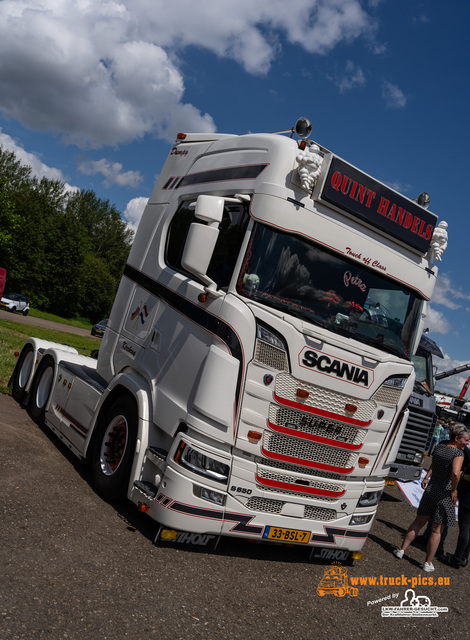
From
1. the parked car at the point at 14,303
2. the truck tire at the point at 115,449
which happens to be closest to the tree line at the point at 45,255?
the parked car at the point at 14,303

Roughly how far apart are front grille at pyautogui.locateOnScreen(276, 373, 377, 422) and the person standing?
2.03 metres

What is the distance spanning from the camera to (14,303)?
3988 centimetres

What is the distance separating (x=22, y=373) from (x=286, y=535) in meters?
5.76

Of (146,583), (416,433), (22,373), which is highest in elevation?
(416,433)

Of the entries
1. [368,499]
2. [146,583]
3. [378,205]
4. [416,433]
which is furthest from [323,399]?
[416,433]

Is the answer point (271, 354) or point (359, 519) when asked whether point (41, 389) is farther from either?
point (359, 519)

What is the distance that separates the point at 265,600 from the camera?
4.88 meters

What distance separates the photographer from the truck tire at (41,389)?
27.8 ft

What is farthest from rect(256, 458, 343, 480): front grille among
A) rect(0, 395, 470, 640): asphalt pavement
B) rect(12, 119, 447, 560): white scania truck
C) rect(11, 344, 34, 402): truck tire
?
rect(11, 344, 34, 402): truck tire

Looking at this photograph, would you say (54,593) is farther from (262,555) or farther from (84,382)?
(84,382)

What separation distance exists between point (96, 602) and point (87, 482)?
2.64 meters

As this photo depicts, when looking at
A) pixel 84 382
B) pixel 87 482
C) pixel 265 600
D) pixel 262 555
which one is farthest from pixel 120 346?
pixel 265 600

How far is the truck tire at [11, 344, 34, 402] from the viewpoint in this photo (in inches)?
368

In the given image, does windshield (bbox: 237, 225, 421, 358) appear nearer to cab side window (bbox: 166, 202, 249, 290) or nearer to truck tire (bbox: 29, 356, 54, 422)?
cab side window (bbox: 166, 202, 249, 290)
